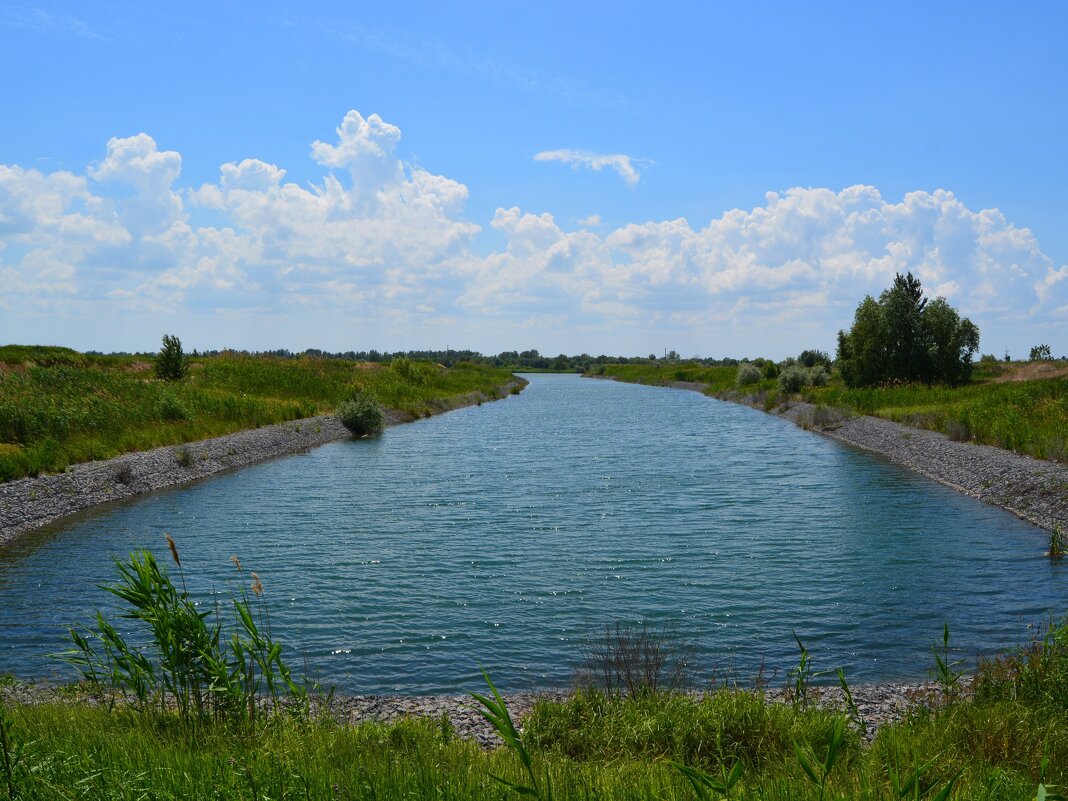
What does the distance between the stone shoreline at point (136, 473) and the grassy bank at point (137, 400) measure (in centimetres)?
92

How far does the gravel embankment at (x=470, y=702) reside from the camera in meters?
9.43

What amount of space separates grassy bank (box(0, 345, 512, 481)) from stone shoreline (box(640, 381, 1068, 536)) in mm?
31497

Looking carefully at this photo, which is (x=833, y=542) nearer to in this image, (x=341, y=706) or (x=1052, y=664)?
(x=1052, y=664)

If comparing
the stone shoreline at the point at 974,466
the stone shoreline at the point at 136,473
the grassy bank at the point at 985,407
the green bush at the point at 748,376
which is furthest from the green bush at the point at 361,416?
the green bush at the point at 748,376

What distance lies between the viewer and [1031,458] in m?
27.8

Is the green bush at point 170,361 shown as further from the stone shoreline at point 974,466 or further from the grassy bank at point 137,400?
the stone shoreline at point 974,466

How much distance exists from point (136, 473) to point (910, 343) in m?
53.7

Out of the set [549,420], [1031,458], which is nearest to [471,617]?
[1031,458]

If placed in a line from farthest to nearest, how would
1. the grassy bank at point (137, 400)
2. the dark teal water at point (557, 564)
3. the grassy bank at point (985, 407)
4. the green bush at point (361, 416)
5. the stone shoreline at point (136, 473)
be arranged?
the green bush at point (361, 416)
the grassy bank at point (985, 407)
the grassy bank at point (137, 400)
the stone shoreline at point (136, 473)
the dark teal water at point (557, 564)

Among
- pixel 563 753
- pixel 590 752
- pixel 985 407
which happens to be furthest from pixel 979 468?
pixel 563 753

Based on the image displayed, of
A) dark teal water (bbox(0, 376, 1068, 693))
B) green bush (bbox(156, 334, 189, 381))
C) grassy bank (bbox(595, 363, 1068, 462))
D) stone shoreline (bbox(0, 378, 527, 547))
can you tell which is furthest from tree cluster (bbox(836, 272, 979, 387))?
green bush (bbox(156, 334, 189, 381))

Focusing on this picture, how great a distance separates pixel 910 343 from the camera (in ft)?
196

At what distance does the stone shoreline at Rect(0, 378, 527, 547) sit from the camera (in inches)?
912

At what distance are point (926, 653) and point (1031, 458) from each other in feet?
62.2
